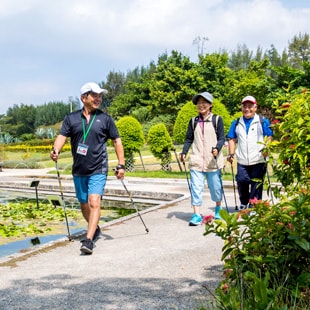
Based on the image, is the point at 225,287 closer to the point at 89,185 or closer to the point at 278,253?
the point at 278,253

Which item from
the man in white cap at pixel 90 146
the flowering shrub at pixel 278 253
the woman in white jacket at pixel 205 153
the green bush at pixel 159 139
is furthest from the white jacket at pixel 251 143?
the green bush at pixel 159 139

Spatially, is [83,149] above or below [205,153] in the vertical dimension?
above

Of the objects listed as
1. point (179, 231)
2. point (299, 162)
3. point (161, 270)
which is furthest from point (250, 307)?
point (179, 231)

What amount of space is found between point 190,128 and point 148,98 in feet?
179

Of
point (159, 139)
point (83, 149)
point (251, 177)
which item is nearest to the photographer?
point (83, 149)

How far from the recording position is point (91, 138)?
5211 millimetres

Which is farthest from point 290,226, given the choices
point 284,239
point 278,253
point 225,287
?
point 225,287

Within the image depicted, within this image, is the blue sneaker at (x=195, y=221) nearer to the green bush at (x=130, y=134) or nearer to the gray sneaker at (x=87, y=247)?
the gray sneaker at (x=87, y=247)

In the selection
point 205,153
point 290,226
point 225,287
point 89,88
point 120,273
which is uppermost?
point 89,88

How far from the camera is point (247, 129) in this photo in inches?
257

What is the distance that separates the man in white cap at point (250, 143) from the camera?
6438 millimetres

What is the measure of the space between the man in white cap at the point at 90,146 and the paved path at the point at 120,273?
0.56 m

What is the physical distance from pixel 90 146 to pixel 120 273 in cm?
164

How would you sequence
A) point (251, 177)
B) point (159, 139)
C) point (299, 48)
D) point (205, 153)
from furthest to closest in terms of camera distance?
point (299, 48)
point (159, 139)
point (251, 177)
point (205, 153)
